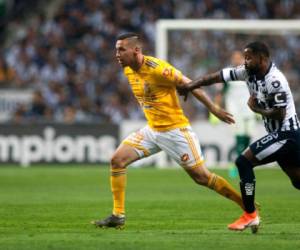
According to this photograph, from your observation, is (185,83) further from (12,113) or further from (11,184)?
(12,113)

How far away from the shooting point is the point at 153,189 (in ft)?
59.2

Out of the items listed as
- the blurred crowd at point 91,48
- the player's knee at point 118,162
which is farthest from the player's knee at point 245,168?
the blurred crowd at point 91,48

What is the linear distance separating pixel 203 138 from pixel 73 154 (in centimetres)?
353

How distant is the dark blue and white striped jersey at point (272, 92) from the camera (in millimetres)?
10234

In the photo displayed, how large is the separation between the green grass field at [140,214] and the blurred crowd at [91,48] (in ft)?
18.6

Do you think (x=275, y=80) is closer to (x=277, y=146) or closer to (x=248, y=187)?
(x=277, y=146)

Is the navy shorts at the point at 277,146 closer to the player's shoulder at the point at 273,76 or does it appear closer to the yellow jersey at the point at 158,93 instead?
the player's shoulder at the point at 273,76

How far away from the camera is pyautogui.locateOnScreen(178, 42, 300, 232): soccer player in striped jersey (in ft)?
33.7

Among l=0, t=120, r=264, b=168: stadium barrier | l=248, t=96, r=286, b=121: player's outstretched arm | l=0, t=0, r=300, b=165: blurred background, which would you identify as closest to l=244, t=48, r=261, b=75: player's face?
l=248, t=96, r=286, b=121: player's outstretched arm

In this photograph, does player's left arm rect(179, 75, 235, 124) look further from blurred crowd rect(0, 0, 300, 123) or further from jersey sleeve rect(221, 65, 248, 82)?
blurred crowd rect(0, 0, 300, 123)

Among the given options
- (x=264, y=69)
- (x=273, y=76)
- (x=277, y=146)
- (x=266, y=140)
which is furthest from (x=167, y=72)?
(x=277, y=146)

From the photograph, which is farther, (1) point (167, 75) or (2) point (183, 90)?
(1) point (167, 75)

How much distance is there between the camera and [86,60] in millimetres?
29641

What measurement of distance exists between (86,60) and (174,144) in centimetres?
1850
